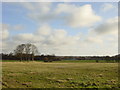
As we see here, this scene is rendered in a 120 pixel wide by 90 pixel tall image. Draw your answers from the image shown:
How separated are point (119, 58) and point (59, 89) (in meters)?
105

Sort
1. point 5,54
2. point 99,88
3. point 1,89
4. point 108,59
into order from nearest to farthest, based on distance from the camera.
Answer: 1. point 1,89
2. point 99,88
3. point 108,59
4. point 5,54

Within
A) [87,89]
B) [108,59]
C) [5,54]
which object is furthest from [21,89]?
[5,54]

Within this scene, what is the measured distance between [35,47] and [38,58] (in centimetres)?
2278

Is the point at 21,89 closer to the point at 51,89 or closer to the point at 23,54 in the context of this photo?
the point at 51,89

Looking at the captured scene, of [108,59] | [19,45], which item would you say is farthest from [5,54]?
[108,59]

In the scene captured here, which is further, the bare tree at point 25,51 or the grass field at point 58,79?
the bare tree at point 25,51

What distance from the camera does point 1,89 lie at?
41.5 ft

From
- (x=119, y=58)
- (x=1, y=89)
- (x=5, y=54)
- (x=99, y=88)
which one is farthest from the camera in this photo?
(x=5, y=54)

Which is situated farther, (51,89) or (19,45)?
(19,45)

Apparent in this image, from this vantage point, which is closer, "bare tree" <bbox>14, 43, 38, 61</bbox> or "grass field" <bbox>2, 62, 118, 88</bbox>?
"grass field" <bbox>2, 62, 118, 88</bbox>

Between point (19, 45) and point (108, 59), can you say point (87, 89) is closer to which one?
point (19, 45)

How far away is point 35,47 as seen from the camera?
11406 cm

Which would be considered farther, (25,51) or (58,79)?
(25,51)

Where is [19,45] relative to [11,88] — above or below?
above
